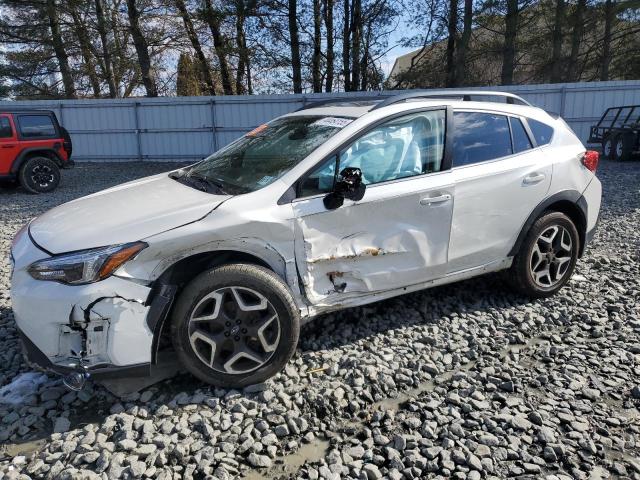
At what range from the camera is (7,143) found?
1066cm

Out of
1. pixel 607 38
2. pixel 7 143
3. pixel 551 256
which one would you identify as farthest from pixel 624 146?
pixel 7 143

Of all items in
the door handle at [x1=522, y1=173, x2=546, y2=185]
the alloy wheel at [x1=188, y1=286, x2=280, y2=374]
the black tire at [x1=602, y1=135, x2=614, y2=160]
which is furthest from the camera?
the black tire at [x1=602, y1=135, x2=614, y2=160]

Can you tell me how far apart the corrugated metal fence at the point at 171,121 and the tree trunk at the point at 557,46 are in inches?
292

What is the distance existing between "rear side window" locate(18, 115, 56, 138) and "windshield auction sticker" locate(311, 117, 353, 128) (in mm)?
9694

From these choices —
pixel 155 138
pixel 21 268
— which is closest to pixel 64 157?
pixel 155 138

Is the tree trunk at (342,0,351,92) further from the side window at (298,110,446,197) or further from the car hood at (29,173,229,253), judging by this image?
the car hood at (29,173,229,253)

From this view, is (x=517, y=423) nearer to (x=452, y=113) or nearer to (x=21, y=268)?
(x=452, y=113)

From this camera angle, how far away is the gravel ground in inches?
95.1

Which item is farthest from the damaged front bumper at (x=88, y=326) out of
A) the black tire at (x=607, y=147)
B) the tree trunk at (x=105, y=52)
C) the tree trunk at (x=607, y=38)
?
the tree trunk at (x=607, y=38)

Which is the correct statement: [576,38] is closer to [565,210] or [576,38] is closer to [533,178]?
[565,210]

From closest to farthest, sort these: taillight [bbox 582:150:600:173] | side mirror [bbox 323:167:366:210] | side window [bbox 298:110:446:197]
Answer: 1. side mirror [bbox 323:167:366:210]
2. side window [bbox 298:110:446:197]
3. taillight [bbox 582:150:600:173]

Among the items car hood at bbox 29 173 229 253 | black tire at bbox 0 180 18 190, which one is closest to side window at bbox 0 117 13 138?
black tire at bbox 0 180 18 190

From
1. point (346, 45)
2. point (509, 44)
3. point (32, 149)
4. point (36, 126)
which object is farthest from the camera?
point (346, 45)

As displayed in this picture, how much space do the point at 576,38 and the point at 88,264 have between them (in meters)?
25.1
